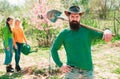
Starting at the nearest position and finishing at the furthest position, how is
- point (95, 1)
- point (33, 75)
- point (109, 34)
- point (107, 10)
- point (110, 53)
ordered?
point (109, 34)
point (33, 75)
point (110, 53)
point (107, 10)
point (95, 1)

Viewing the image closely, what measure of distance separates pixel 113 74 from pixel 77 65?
492 centimetres

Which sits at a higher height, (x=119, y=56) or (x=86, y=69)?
(x=86, y=69)

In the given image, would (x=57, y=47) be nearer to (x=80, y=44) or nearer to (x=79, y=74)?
(x=80, y=44)

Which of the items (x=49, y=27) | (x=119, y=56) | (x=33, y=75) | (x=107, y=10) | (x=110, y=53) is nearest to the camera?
(x=33, y=75)

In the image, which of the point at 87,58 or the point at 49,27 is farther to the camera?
the point at 49,27

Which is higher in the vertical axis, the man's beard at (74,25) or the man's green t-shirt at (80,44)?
the man's beard at (74,25)

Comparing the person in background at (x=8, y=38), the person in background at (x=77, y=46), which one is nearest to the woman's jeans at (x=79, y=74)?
the person in background at (x=77, y=46)

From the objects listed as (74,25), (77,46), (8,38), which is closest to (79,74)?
(77,46)

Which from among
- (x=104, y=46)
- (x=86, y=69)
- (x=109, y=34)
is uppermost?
(x=109, y=34)

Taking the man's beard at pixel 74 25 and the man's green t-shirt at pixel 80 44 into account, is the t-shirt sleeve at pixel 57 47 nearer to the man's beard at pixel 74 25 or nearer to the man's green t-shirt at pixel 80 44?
the man's green t-shirt at pixel 80 44

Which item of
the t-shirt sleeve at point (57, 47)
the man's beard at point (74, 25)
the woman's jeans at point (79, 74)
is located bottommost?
the woman's jeans at point (79, 74)

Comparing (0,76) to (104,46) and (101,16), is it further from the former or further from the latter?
(101,16)

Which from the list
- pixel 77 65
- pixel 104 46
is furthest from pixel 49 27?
pixel 77 65

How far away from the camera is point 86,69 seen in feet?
15.4
